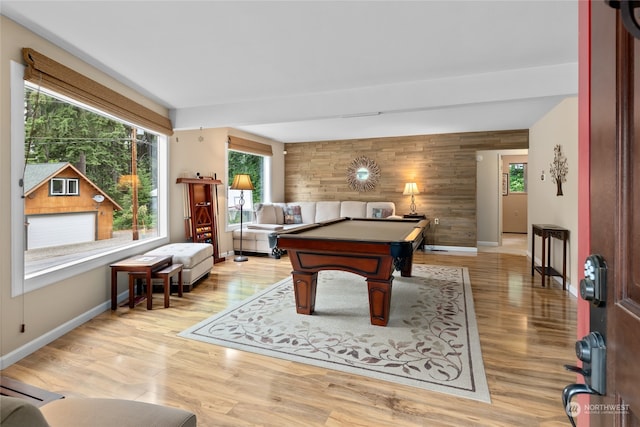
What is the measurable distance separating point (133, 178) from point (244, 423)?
341 cm

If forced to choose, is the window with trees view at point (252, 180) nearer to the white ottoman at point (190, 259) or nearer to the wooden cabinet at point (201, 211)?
the wooden cabinet at point (201, 211)

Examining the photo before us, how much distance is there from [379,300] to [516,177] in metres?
9.34

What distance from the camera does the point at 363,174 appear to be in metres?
7.55

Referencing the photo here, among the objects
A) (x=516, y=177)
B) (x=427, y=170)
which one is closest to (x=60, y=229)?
(x=427, y=170)

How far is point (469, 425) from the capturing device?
5.48 feet

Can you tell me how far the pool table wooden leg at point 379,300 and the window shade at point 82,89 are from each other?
3067 millimetres

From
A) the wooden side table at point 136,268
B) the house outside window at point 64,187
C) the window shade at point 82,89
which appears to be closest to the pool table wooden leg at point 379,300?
the wooden side table at point 136,268

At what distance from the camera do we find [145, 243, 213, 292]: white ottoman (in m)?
3.93

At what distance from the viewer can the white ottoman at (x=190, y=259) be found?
393 cm

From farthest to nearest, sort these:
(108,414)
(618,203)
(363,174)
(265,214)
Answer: (363,174) → (265,214) → (108,414) → (618,203)

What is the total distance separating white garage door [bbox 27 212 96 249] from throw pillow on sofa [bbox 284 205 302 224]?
13.6 ft

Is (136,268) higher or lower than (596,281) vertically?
lower

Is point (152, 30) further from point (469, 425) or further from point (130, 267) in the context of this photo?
point (469, 425)

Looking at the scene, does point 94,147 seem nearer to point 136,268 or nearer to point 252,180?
point 136,268
